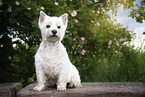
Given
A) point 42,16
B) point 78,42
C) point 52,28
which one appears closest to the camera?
point 52,28

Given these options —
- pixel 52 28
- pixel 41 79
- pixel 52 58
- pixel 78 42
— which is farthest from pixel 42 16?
pixel 78 42

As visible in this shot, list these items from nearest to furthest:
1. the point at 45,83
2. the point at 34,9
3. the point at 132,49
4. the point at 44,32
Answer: the point at 44,32 < the point at 45,83 < the point at 34,9 < the point at 132,49

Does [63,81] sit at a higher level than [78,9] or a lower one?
lower

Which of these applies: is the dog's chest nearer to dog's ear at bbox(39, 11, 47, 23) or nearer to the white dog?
the white dog

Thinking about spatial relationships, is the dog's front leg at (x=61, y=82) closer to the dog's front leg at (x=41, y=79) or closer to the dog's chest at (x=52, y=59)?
the dog's chest at (x=52, y=59)

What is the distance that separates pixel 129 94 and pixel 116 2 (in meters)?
4.46

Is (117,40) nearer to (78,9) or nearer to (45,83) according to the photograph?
(78,9)

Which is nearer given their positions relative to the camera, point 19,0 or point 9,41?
point 19,0

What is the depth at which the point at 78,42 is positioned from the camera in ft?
18.2

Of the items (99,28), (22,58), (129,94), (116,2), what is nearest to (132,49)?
(99,28)

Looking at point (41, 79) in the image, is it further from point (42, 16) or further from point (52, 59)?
point (42, 16)

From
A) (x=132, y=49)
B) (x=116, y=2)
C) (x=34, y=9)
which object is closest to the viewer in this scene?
(x=34, y=9)

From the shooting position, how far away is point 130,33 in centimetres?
679

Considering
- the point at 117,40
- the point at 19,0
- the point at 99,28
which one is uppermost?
the point at 19,0
